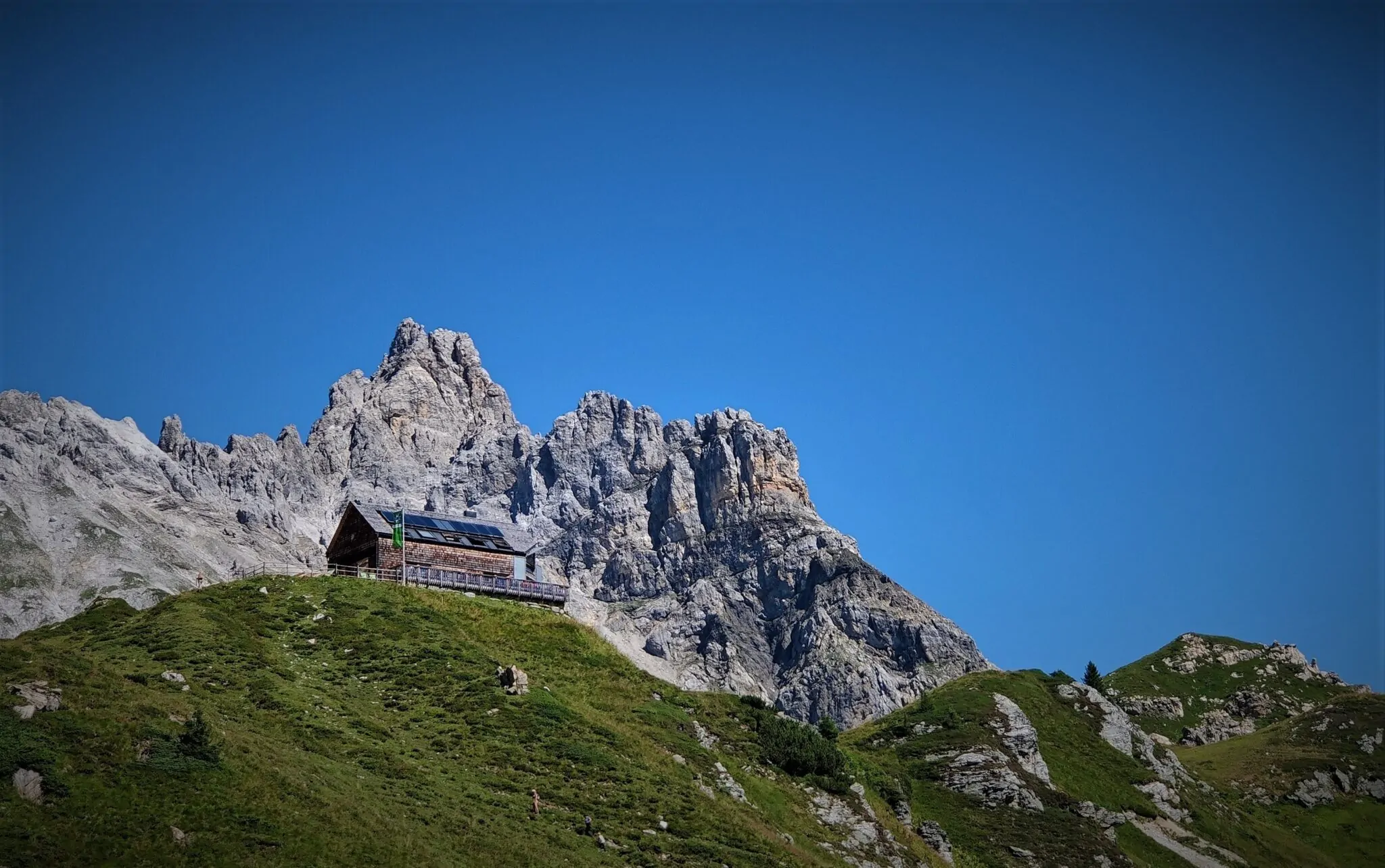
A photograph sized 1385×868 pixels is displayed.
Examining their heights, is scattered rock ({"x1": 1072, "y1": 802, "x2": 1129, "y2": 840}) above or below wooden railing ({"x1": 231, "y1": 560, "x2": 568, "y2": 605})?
below

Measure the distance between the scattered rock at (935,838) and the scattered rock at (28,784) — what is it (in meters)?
44.5

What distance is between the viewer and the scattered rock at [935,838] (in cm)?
6794

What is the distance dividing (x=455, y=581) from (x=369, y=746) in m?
30.6

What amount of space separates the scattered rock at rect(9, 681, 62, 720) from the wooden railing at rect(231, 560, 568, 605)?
33687 millimetres

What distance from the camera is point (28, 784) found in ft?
123

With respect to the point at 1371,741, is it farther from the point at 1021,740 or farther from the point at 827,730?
the point at 827,730

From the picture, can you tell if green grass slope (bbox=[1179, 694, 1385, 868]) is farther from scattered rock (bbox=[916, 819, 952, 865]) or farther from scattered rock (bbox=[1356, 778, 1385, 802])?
scattered rock (bbox=[916, 819, 952, 865])

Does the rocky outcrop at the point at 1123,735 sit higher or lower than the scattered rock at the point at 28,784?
higher

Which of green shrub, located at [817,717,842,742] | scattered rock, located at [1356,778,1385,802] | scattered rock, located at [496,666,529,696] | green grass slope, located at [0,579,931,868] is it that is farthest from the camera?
scattered rock, located at [1356,778,1385,802]

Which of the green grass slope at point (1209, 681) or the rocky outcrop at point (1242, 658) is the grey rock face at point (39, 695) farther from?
the rocky outcrop at point (1242, 658)

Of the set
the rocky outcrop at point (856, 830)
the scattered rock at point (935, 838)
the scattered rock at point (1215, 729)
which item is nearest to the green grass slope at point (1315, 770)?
the scattered rock at point (1215, 729)

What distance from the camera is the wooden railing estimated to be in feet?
261

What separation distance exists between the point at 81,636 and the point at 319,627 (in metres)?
11.0

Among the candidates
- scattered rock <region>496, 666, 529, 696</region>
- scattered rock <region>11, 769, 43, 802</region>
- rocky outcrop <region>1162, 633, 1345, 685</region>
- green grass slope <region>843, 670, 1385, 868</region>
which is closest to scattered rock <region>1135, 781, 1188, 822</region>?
green grass slope <region>843, 670, 1385, 868</region>
